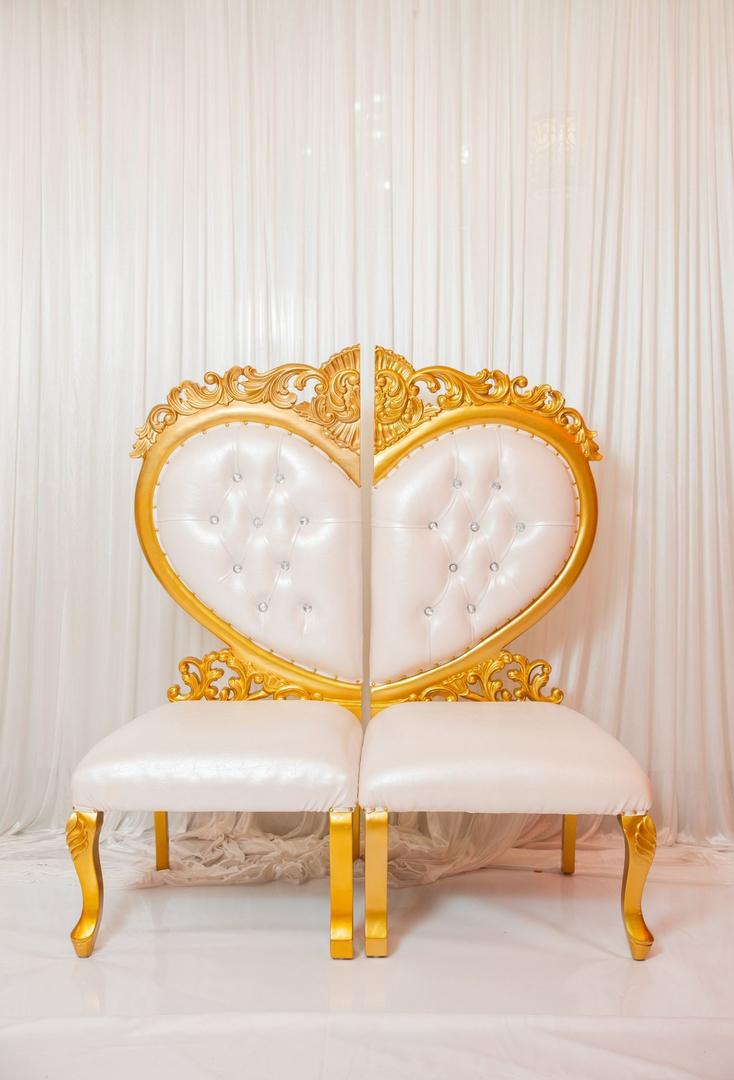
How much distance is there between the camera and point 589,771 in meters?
1.81

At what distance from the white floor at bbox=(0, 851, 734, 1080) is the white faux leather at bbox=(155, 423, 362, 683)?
0.64 m

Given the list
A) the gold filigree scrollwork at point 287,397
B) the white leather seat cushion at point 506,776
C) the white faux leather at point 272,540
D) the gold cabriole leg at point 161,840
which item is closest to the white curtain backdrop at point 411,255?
the gold cabriole leg at point 161,840

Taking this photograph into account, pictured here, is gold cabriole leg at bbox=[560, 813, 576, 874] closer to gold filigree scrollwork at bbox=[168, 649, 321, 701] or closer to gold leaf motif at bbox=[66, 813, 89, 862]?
gold filigree scrollwork at bbox=[168, 649, 321, 701]

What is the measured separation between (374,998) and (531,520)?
1.16m

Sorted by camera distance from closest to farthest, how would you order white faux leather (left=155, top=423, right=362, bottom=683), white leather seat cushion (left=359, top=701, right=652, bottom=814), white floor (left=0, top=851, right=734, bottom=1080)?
white floor (left=0, top=851, right=734, bottom=1080), white leather seat cushion (left=359, top=701, right=652, bottom=814), white faux leather (left=155, top=423, right=362, bottom=683)

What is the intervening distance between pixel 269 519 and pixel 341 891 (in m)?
0.91

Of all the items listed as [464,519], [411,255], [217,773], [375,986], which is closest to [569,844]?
[375,986]

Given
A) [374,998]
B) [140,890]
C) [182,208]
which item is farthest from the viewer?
[182,208]

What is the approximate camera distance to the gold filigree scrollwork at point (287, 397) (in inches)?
91.0

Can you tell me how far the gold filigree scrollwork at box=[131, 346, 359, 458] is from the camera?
2312 mm

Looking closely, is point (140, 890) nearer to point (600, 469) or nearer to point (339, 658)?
point (339, 658)

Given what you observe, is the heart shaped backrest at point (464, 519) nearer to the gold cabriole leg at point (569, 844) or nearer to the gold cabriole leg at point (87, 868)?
the gold cabriole leg at point (569, 844)

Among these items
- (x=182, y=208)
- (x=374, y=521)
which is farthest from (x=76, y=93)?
(x=374, y=521)

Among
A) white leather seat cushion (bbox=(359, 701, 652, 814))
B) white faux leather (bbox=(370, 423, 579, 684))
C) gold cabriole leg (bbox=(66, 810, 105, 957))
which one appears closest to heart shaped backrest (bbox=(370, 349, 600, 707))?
white faux leather (bbox=(370, 423, 579, 684))
